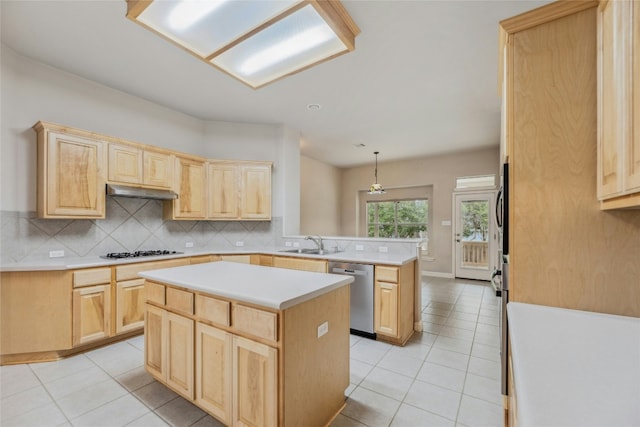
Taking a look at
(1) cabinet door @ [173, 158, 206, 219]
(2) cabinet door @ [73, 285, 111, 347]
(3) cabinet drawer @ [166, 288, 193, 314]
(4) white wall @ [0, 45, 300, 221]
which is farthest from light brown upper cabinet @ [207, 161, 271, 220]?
(3) cabinet drawer @ [166, 288, 193, 314]

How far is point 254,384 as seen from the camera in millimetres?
1452

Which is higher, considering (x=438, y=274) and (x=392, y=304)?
(x=392, y=304)

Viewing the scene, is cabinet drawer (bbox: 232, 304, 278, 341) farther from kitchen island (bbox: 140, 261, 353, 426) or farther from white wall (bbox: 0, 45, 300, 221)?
white wall (bbox: 0, 45, 300, 221)

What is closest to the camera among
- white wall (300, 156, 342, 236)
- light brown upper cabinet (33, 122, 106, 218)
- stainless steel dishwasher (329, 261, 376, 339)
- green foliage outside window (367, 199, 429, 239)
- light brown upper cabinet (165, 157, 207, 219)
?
light brown upper cabinet (33, 122, 106, 218)

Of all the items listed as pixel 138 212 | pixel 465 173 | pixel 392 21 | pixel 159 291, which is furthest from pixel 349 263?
pixel 465 173

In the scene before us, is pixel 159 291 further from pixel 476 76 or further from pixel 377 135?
pixel 377 135

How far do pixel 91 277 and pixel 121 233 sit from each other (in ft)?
2.92

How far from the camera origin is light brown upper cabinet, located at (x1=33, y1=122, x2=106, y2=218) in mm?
2623

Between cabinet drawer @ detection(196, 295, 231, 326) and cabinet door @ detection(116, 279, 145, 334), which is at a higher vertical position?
cabinet drawer @ detection(196, 295, 231, 326)

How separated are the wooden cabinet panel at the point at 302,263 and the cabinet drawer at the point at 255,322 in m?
1.77

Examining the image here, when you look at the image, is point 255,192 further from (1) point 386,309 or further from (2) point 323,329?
(2) point 323,329

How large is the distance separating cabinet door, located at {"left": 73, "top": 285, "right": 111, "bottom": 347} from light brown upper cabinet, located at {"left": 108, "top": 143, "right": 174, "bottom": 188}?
4.01 ft

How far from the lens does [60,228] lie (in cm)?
289

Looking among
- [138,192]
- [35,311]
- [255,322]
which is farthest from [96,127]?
[255,322]
